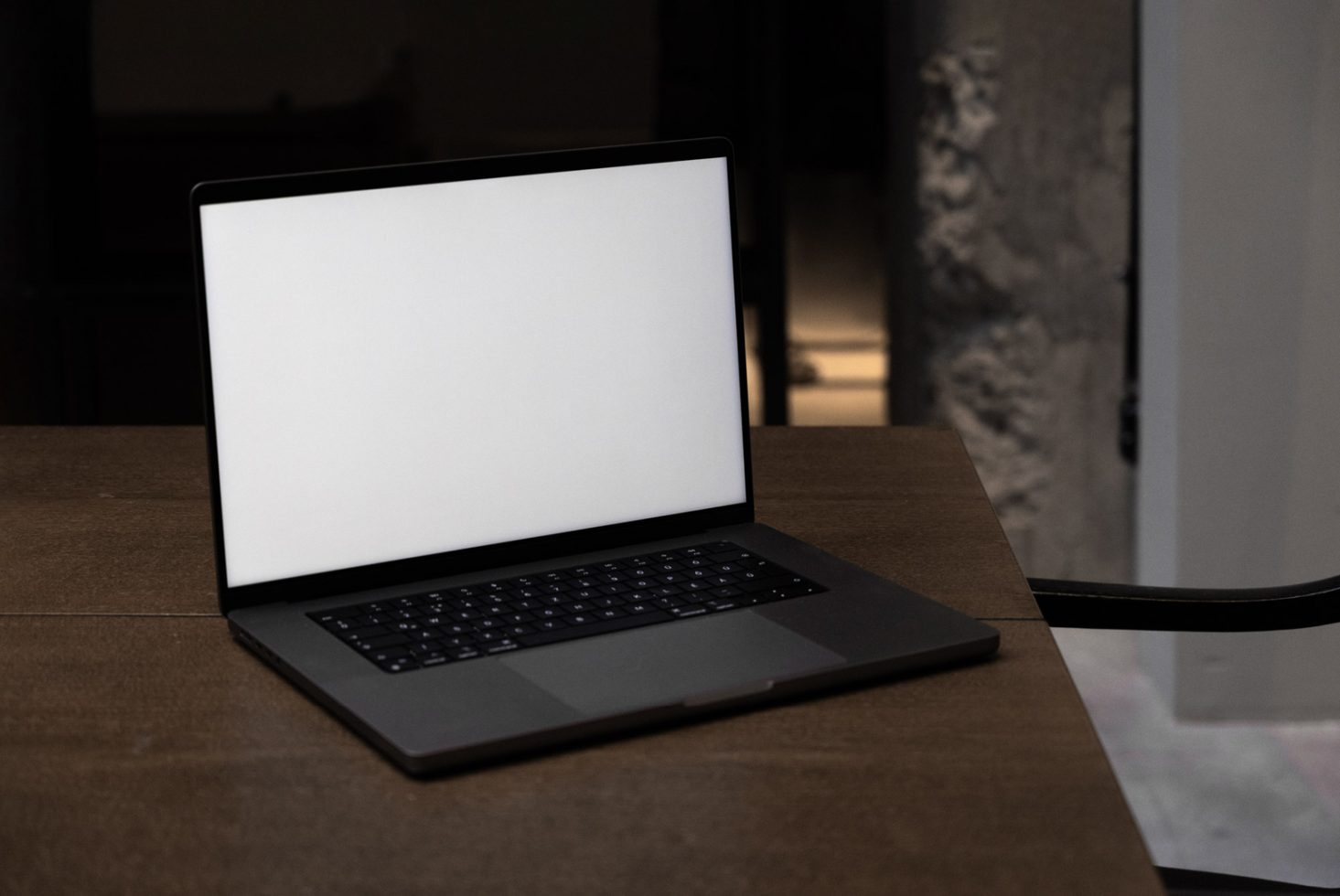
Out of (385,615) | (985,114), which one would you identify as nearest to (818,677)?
(385,615)

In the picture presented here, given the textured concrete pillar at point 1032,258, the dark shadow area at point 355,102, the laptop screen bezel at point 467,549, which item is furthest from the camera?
the dark shadow area at point 355,102

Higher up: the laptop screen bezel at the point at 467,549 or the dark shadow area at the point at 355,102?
the dark shadow area at the point at 355,102

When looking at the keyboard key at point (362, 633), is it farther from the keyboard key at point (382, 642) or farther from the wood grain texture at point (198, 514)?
the wood grain texture at point (198, 514)

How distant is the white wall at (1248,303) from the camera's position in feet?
6.88

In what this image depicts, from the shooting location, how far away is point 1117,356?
2.58 m

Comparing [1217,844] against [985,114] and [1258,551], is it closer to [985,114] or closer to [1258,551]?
[1258,551]

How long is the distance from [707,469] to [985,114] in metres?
1.68

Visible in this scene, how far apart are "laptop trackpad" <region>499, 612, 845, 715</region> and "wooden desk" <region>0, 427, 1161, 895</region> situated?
0.06 feet

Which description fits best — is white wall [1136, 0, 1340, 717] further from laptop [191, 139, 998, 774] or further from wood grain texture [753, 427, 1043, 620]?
laptop [191, 139, 998, 774]

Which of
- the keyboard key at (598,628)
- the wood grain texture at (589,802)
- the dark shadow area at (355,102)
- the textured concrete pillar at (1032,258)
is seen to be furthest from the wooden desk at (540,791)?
the dark shadow area at (355,102)

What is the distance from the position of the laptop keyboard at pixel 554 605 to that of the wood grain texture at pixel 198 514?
103mm

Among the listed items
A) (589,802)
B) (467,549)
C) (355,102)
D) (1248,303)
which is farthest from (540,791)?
(355,102)

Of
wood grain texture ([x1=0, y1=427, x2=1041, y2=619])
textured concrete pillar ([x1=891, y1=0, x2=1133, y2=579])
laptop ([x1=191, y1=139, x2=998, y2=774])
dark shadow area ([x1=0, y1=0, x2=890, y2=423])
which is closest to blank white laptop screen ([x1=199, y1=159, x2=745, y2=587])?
laptop ([x1=191, y1=139, x2=998, y2=774])

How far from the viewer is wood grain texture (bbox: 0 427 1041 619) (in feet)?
3.11
